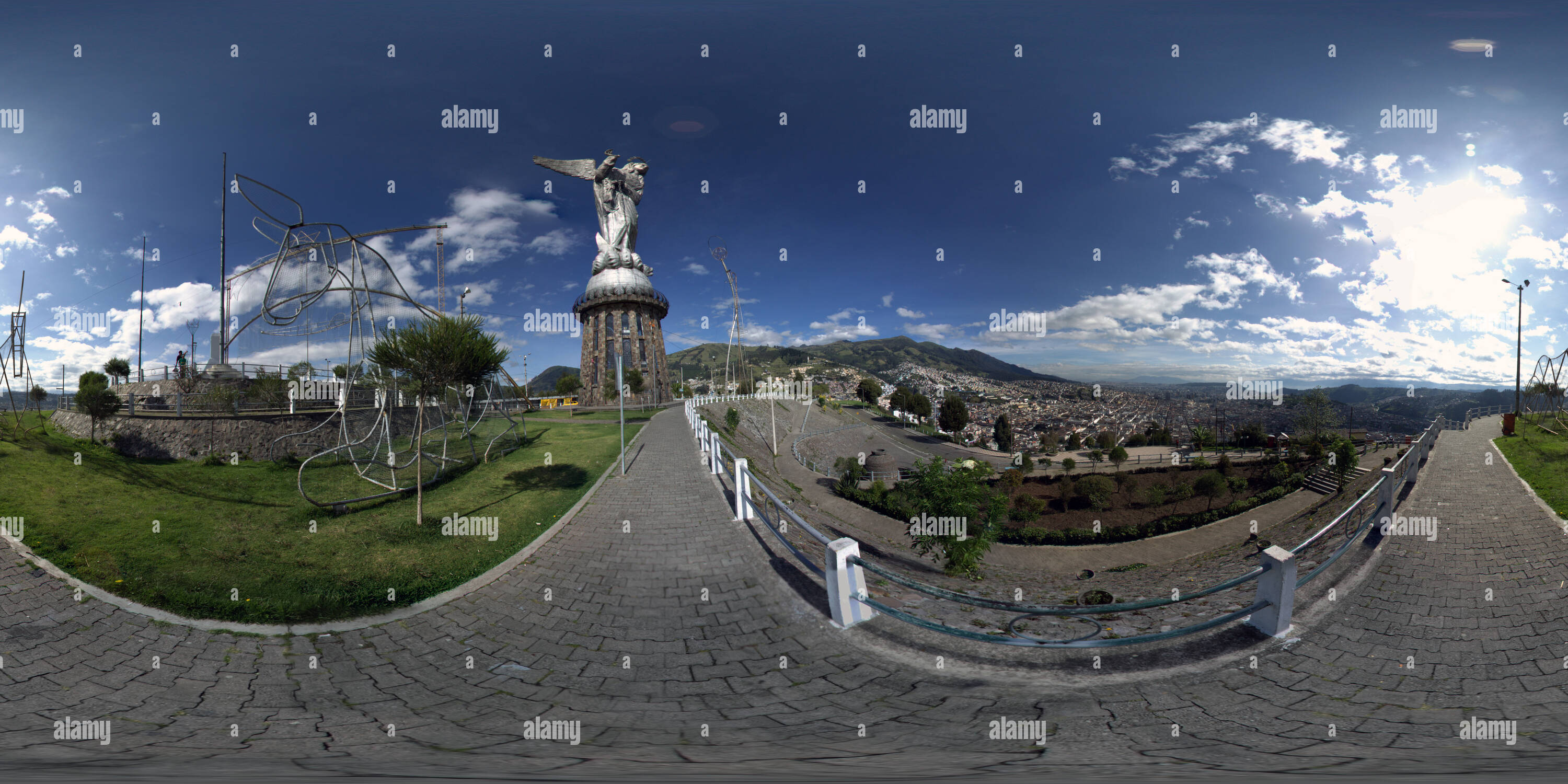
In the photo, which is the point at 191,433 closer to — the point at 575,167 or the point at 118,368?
the point at 118,368

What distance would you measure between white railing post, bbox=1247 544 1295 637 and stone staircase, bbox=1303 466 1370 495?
2042 centimetres

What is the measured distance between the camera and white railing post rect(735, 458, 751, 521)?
27.4 ft

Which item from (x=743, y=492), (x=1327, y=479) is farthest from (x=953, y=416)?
(x=743, y=492)

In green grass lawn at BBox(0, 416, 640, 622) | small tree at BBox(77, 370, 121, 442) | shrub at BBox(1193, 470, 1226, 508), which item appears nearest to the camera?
green grass lawn at BBox(0, 416, 640, 622)

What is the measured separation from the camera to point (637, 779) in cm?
293

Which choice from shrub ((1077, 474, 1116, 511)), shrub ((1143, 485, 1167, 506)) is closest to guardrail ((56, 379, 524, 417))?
shrub ((1077, 474, 1116, 511))

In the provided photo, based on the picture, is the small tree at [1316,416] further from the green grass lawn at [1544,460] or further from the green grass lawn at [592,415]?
the green grass lawn at [592,415]

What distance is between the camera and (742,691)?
3859 millimetres

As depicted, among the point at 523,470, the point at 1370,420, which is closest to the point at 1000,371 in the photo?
the point at 1370,420

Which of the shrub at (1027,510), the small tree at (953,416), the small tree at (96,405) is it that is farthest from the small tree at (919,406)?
the small tree at (96,405)

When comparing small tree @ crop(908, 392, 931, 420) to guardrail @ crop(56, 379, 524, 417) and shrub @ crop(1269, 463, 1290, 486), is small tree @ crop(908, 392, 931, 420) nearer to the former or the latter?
shrub @ crop(1269, 463, 1290, 486)

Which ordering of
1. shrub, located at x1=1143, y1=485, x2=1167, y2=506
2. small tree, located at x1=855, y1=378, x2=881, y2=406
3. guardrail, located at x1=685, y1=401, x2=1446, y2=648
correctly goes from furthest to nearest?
small tree, located at x1=855, y1=378, x2=881, y2=406, shrub, located at x1=1143, y1=485, x2=1167, y2=506, guardrail, located at x1=685, y1=401, x2=1446, y2=648

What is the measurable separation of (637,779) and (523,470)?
Result: 10.8 metres

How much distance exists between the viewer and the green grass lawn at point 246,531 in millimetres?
5191
